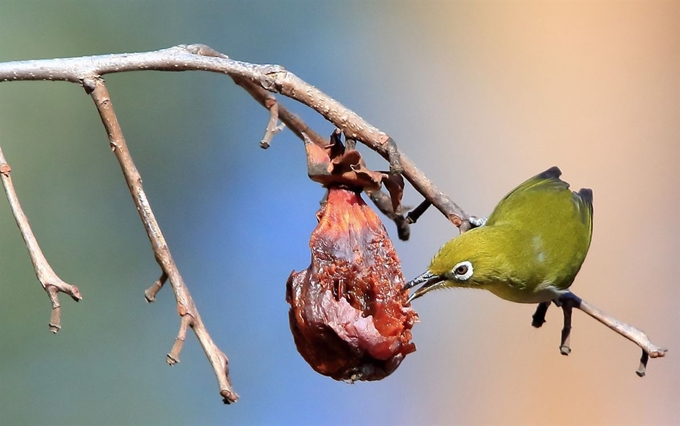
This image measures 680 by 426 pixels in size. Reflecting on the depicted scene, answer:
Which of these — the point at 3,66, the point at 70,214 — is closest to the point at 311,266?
the point at 3,66

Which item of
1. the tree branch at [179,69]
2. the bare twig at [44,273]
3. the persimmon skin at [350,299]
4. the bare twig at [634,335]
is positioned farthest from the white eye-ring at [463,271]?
the bare twig at [44,273]

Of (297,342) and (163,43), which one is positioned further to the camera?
(163,43)

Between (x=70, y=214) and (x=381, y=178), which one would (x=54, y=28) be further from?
(x=381, y=178)

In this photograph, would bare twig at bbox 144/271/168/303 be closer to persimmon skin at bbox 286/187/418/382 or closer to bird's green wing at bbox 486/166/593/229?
persimmon skin at bbox 286/187/418/382

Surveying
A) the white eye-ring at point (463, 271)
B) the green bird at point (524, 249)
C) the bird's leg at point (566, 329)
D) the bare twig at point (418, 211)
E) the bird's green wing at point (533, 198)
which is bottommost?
the bird's leg at point (566, 329)

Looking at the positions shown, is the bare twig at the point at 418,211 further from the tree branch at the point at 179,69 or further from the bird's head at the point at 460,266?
the bird's head at the point at 460,266

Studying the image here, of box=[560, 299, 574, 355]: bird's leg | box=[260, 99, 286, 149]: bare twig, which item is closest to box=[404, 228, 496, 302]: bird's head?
box=[560, 299, 574, 355]: bird's leg

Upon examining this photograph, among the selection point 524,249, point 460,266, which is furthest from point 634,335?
point 524,249
